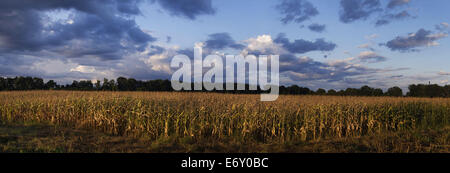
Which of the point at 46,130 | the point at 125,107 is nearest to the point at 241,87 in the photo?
the point at 125,107

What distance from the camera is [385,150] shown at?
749 cm

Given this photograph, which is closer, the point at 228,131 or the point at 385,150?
the point at 385,150

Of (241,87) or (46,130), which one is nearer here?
(46,130)

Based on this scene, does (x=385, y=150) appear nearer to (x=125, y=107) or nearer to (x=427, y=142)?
(x=427, y=142)

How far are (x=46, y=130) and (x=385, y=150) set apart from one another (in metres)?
12.4
